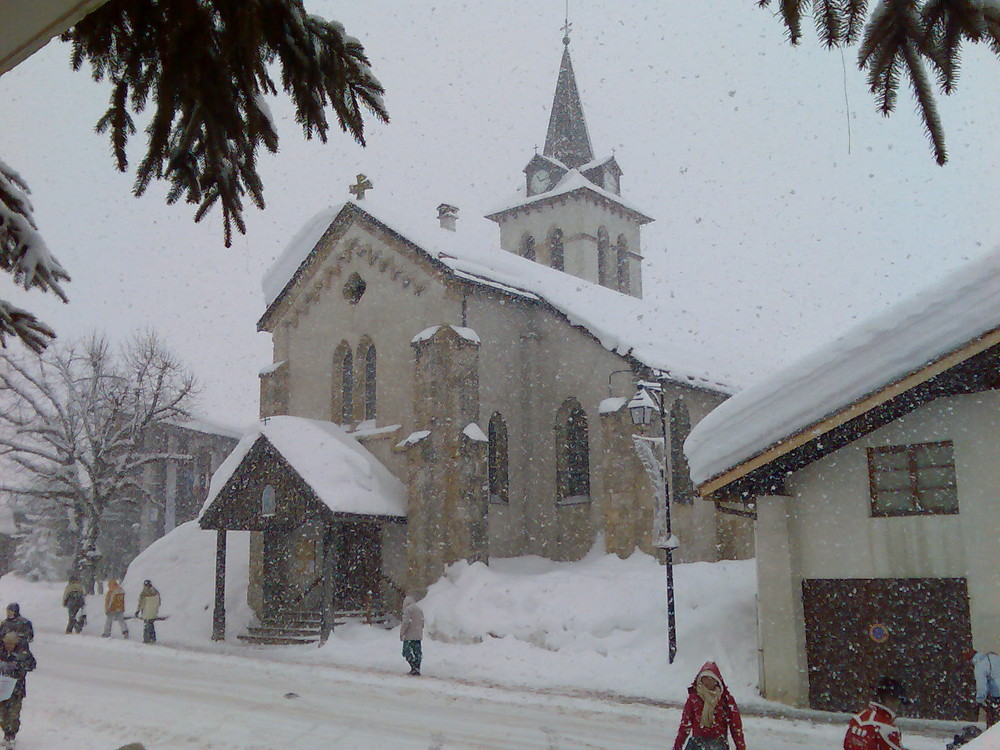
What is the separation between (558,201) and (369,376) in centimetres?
2114

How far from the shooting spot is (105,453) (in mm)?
34312

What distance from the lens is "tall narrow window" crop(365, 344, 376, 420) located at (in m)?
27.9

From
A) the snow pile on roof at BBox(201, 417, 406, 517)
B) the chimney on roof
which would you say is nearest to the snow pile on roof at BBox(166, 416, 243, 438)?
the chimney on roof

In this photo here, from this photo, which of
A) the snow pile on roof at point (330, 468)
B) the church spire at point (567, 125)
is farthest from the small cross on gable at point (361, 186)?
the church spire at point (567, 125)

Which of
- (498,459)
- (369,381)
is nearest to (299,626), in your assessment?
(498,459)

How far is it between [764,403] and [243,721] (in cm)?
876

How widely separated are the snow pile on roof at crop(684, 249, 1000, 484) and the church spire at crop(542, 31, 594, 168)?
36.8 m

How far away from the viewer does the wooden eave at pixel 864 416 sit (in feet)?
40.9

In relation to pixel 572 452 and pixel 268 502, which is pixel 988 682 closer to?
pixel 572 452

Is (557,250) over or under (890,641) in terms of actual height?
over

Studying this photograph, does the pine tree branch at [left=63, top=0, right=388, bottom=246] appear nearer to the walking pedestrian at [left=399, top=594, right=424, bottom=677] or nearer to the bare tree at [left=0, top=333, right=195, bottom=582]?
the walking pedestrian at [left=399, top=594, right=424, bottom=677]

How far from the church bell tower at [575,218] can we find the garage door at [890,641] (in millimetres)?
30527

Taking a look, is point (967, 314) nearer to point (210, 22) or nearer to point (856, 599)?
point (856, 599)

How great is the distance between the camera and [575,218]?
4525cm
